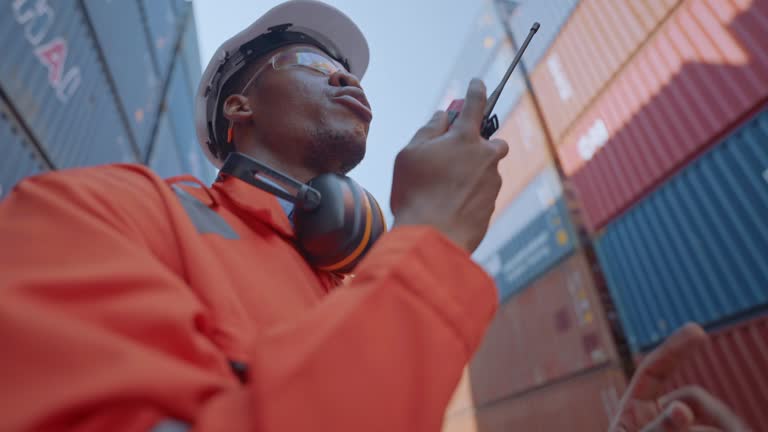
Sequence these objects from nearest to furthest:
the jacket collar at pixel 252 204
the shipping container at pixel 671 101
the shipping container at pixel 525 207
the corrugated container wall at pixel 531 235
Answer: the jacket collar at pixel 252 204 → the shipping container at pixel 671 101 → the corrugated container wall at pixel 531 235 → the shipping container at pixel 525 207

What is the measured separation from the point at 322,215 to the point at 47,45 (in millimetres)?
5826

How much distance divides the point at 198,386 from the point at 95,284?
204 millimetres

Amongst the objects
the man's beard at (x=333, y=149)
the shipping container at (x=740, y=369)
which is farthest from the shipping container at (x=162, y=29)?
the shipping container at (x=740, y=369)

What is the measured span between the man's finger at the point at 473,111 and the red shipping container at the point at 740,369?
22.4 feet

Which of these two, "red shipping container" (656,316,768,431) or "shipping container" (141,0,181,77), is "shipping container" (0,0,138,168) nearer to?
"shipping container" (141,0,181,77)

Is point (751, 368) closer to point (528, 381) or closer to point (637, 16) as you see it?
point (528, 381)

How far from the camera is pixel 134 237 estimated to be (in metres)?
0.81

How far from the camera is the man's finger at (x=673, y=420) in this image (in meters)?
1.40

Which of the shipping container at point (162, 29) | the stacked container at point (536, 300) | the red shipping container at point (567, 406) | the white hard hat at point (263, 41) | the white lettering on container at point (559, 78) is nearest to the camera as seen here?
the white hard hat at point (263, 41)

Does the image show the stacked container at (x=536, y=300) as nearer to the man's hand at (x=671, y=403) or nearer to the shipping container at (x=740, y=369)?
A: the shipping container at (x=740, y=369)

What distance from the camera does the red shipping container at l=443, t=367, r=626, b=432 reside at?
26.4ft

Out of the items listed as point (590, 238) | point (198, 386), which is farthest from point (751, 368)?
point (198, 386)

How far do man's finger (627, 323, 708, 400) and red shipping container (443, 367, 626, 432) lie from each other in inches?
276

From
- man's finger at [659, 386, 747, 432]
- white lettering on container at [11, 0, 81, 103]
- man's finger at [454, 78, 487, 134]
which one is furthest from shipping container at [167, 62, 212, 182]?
man's finger at [659, 386, 747, 432]
